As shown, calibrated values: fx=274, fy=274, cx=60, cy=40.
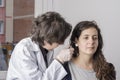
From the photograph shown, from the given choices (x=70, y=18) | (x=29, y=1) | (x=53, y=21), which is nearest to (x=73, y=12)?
(x=70, y=18)

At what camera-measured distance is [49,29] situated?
1699mm

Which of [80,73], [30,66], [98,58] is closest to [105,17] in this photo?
[98,58]

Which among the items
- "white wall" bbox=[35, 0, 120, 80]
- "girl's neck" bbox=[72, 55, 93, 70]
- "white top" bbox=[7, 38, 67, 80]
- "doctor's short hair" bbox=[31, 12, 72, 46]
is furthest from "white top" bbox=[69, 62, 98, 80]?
"white wall" bbox=[35, 0, 120, 80]

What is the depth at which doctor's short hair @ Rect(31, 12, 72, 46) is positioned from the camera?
1.70 meters

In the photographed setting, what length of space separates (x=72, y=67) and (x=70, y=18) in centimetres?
85

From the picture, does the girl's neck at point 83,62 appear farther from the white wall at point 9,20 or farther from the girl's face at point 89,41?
the white wall at point 9,20

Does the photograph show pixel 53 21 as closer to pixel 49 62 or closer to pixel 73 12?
pixel 49 62

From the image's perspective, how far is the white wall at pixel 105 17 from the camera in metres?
2.52

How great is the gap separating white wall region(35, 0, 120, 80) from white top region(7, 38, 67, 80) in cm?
84

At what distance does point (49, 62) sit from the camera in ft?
6.38

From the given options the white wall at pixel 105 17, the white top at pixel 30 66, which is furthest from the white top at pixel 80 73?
the white wall at pixel 105 17

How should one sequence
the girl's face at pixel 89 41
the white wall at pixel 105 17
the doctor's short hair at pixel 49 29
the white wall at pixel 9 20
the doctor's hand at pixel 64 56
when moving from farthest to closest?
the white wall at pixel 9 20 → the white wall at pixel 105 17 → the girl's face at pixel 89 41 → the doctor's hand at pixel 64 56 → the doctor's short hair at pixel 49 29

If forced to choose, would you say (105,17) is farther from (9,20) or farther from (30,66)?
(30,66)

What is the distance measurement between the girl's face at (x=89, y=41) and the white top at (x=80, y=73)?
0.43 ft
